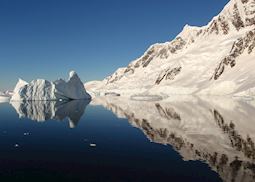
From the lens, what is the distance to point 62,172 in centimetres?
2064

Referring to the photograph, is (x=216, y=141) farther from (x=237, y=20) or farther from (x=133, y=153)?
(x=237, y=20)

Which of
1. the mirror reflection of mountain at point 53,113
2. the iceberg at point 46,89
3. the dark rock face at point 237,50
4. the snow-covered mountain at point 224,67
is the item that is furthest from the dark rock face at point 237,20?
the mirror reflection of mountain at point 53,113

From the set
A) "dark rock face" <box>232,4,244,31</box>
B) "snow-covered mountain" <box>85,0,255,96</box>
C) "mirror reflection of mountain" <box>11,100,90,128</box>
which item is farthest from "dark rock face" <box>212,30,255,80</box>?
"mirror reflection of mountain" <box>11,100,90,128</box>

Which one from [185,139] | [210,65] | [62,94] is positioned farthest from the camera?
[210,65]

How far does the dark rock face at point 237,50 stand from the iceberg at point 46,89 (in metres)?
59.4

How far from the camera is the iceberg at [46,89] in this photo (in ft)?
356

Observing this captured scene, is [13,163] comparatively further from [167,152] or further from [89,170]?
[167,152]

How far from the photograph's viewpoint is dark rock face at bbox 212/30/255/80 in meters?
142

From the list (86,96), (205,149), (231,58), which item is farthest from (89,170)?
(231,58)

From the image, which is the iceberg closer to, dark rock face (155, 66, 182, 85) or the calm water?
the calm water

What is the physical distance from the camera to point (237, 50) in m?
148

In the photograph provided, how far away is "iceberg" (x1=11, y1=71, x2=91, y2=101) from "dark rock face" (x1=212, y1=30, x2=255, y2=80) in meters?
59.4

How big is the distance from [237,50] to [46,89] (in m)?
82.8

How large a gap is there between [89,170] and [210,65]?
504 feet
